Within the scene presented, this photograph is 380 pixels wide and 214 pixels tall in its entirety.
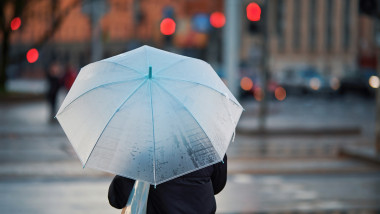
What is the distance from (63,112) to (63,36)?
93.7 meters

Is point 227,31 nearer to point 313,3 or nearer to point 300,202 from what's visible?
point 300,202

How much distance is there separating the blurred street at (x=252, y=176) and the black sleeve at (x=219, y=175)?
14.9ft

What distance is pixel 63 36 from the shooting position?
9606 centimetres

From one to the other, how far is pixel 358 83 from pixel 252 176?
118ft

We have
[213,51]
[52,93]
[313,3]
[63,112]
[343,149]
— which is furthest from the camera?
[313,3]

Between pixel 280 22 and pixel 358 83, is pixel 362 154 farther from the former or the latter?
pixel 280 22

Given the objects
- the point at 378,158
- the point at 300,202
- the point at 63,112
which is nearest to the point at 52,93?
the point at 378,158

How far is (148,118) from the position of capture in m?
3.62

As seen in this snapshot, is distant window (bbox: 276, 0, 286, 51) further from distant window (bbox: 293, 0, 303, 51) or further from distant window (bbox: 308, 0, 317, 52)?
distant window (bbox: 308, 0, 317, 52)

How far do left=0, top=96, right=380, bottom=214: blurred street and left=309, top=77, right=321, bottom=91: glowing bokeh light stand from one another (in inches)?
1040

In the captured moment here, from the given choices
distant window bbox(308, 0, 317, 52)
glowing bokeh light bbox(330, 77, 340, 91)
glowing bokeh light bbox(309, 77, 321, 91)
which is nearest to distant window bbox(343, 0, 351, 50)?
distant window bbox(308, 0, 317, 52)

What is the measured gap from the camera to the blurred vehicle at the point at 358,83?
4541 centimetres

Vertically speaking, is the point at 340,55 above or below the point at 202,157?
below

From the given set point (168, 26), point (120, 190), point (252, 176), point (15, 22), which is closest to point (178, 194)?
point (120, 190)
